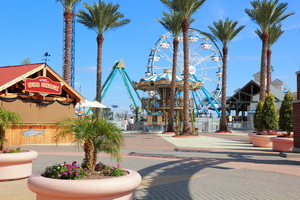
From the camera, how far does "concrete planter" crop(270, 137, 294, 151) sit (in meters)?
15.2

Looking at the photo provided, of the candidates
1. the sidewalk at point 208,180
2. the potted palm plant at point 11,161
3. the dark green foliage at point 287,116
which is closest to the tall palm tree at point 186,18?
the dark green foliage at point 287,116

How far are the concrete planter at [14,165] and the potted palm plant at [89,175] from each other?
293cm

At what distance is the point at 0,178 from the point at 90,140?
3801 mm

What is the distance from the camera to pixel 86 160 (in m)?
5.61

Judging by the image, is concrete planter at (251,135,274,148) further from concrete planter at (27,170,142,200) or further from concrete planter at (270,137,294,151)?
concrete planter at (27,170,142,200)

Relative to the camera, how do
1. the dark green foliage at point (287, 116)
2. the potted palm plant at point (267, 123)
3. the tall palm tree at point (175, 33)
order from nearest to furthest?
the dark green foliage at point (287, 116), the potted palm plant at point (267, 123), the tall palm tree at point (175, 33)

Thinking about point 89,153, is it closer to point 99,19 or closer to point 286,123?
point 286,123

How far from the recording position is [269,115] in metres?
18.9

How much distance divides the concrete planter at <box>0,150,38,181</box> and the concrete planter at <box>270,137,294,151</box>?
37.1 feet

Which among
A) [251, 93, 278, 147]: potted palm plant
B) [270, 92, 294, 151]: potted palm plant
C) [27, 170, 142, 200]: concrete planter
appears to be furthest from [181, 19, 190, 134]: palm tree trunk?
[27, 170, 142, 200]: concrete planter

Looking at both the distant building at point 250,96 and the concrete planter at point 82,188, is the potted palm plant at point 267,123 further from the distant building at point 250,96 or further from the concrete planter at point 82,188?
the distant building at point 250,96

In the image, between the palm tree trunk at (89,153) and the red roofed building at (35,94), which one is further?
the red roofed building at (35,94)

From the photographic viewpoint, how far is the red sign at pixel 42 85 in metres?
18.1

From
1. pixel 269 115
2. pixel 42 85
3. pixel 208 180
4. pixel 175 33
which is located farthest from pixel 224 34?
pixel 208 180
